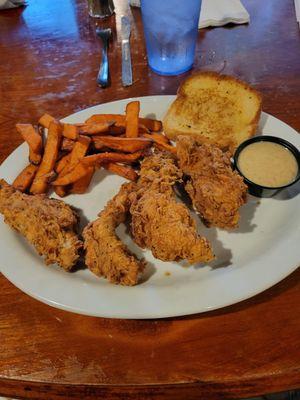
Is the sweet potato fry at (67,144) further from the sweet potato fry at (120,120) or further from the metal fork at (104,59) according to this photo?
the metal fork at (104,59)

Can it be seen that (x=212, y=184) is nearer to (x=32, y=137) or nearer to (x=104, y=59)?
(x=32, y=137)

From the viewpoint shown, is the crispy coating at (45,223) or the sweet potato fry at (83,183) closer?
the crispy coating at (45,223)

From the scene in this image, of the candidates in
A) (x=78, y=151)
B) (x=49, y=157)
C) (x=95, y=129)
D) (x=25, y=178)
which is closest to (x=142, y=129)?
(x=95, y=129)

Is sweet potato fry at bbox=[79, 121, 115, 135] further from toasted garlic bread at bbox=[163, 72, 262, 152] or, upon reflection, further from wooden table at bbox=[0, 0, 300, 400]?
wooden table at bbox=[0, 0, 300, 400]

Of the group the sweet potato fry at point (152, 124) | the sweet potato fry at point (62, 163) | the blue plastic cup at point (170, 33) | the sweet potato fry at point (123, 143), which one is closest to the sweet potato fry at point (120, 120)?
the sweet potato fry at point (152, 124)

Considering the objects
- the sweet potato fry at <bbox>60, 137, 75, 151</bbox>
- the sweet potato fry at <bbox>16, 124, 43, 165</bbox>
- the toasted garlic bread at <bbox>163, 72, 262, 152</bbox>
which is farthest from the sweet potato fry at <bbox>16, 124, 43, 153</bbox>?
the toasted garlic bread at <bbox>163, 72, 262, 152</bbox>

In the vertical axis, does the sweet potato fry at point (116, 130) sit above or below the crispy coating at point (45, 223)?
above
